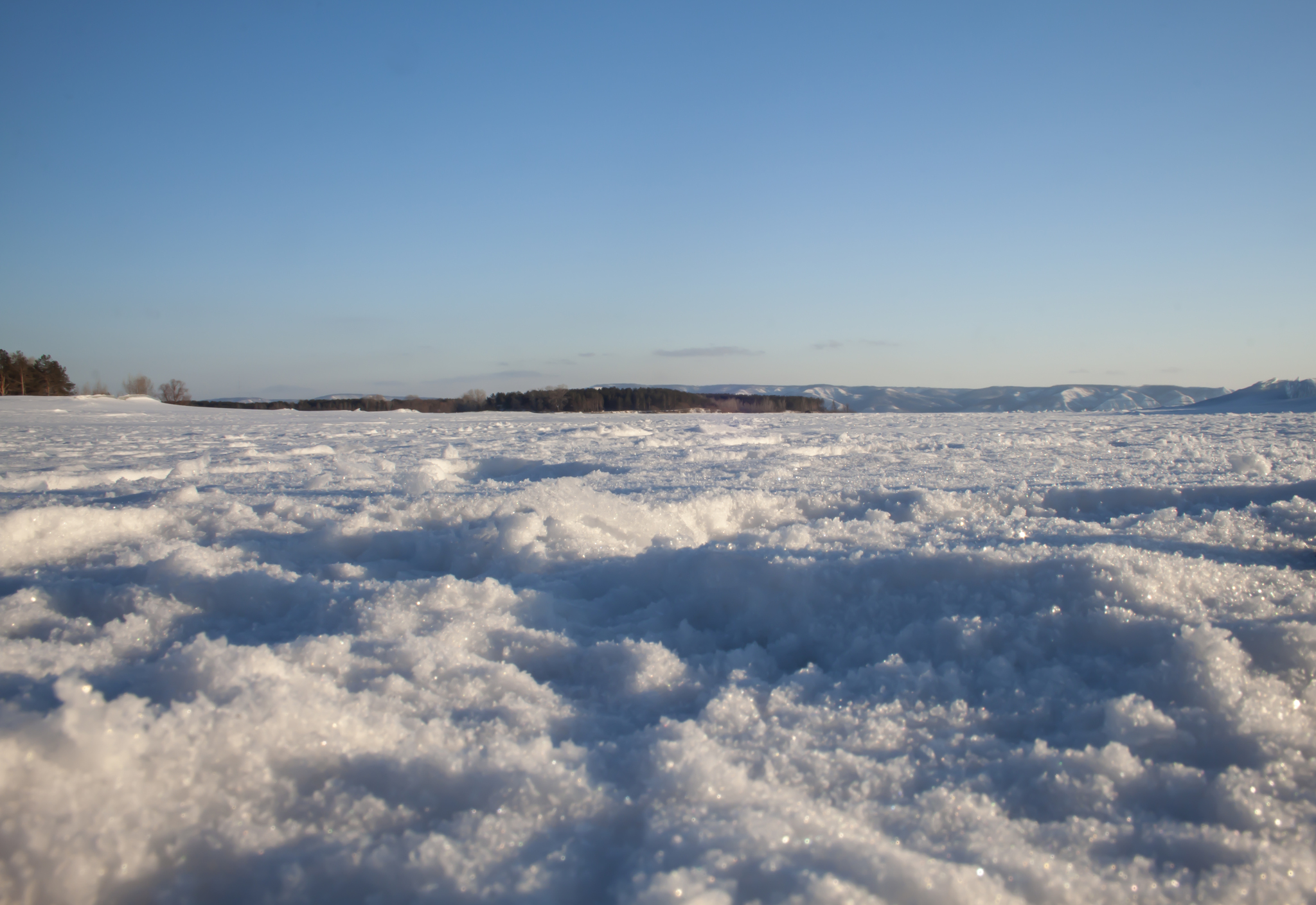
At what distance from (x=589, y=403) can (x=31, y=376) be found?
34.7 m

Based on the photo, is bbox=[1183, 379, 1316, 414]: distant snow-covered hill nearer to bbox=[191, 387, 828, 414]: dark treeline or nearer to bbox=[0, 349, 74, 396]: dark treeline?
bbox=[191, 387, 828, 414]: dark treeline

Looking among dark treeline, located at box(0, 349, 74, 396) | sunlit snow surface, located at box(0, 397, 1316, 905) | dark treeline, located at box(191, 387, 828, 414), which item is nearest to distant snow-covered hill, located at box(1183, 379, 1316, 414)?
sunlit snow surface, located at box(0, 397, 1316, 905)

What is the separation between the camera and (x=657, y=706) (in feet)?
5.36

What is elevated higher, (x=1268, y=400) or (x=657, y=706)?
(x=1268, y=400)

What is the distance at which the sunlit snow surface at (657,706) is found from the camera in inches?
43.7

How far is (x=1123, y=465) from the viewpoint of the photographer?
4777 mm

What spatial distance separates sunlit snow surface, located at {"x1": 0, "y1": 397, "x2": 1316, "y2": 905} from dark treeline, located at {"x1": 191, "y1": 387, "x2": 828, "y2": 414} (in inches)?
1506

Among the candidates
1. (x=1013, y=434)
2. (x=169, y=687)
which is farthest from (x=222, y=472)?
(x=1013, y=434)

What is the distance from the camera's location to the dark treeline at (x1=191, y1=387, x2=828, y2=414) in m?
42.9

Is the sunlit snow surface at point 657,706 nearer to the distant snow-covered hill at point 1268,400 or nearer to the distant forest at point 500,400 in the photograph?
the distant snow-covered hill at point 1268,400

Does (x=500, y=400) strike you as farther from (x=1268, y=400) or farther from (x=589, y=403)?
(x=1268, y=400)

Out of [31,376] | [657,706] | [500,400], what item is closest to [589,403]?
[500,400]

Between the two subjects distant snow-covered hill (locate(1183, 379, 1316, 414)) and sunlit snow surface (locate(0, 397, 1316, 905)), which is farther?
distant snow-covered hill (locate(1183, 379, 1316, 414))

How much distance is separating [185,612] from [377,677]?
92 cm
